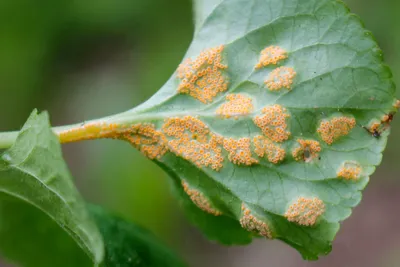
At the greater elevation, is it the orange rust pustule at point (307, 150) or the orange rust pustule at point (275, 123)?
the orange rust pustule at point (275, 123)

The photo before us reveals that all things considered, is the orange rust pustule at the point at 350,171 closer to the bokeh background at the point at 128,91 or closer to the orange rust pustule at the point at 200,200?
the orange rust pustule at the point at 200,200

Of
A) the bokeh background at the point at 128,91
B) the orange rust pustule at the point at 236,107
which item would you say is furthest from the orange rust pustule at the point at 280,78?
the bokeh background at the point at 128,91

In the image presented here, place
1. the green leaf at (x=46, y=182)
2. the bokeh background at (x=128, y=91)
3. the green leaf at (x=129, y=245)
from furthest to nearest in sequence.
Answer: the bokeh background at (x=128, y=91) < the green leaf at (x=129, y=245) < the green leaf at (x=46, y=182)

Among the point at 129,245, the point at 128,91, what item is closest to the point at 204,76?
the point at 129,245

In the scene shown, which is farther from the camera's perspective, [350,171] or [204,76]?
[204,76]

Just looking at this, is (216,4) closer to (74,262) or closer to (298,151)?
(298,151)

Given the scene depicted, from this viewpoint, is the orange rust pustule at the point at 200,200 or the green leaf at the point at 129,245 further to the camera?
the green leaf at the point at 129,245

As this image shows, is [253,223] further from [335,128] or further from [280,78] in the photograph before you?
[280,78]
